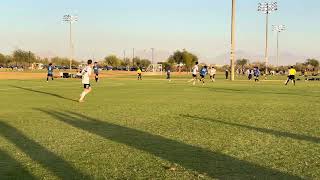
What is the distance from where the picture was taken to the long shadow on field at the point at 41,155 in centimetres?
737

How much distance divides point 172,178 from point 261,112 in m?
10.5

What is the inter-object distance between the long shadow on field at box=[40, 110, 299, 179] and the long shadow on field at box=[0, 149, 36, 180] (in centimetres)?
235

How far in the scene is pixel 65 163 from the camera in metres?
8.12

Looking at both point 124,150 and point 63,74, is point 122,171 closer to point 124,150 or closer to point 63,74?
point 124,150

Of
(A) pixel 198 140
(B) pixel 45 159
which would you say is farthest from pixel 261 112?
(B) pixel 45 159

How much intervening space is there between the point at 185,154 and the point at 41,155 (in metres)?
2.53

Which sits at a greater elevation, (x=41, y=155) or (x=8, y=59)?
(x=8, y=59)

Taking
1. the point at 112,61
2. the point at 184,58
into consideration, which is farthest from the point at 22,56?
the point at 184,58

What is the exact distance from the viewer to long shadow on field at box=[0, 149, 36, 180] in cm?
718

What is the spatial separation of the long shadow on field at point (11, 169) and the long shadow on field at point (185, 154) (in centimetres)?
235

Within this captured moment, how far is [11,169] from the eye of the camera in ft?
25.1

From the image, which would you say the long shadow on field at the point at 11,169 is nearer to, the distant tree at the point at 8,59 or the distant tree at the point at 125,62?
the distant tree at the point at 8,59

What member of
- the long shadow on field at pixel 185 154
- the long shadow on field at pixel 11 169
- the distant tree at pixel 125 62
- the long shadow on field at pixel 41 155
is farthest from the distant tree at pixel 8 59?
the long shadow on field at pixel 11 169

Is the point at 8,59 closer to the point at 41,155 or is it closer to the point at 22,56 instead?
the point at 22,56
